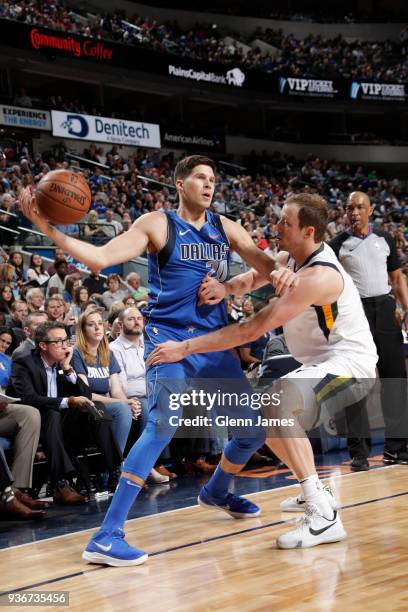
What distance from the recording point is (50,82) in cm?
2692

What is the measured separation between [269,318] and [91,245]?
3.05 feet

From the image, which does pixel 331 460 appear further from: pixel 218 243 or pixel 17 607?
pixel 17 607

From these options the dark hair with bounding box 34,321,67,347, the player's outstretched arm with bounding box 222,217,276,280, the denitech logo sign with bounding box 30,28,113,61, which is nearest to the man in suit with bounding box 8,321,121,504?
the dark hair with bounding box 34,321,67,347

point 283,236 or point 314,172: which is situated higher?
point 314,172

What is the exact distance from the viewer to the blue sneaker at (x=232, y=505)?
4.92 m

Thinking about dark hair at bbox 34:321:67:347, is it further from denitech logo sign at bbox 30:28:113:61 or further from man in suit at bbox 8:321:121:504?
denitech logo sign at bbox 30:28:113:61

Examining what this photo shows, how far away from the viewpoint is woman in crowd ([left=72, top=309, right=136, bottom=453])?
21.1 ft

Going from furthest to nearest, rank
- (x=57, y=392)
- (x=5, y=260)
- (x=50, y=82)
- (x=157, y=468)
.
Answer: (x=50, y=82)
(x=5, y=260)
(x=157, y=468)
(x=57, y=392)

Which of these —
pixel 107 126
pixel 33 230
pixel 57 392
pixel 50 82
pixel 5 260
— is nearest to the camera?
pixel 57 392

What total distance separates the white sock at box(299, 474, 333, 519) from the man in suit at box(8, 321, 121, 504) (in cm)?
221

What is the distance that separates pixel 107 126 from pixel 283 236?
19241 millimetres

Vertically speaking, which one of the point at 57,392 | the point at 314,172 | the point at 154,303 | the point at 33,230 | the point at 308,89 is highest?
the point at 308,89

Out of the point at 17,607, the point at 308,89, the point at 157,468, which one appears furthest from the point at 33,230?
the point at 308,89

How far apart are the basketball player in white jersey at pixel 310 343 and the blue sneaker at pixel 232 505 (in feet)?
2.45
